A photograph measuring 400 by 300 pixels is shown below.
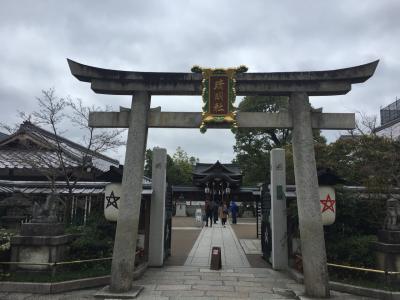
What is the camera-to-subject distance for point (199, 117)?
34.0ft

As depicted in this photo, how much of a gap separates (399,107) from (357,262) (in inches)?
1544

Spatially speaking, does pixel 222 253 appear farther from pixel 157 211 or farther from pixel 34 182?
pixel 34 182

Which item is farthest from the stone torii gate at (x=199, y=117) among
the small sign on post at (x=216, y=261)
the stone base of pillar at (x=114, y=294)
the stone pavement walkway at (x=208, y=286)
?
the small sign on post at (x=216, y=261)

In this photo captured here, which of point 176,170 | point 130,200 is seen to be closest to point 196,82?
point 130,200

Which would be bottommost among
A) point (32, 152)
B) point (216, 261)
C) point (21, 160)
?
point (216, 261)

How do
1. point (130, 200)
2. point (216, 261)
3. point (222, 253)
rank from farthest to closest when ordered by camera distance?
point (222, 253), point (216, 261), point (130, 200)

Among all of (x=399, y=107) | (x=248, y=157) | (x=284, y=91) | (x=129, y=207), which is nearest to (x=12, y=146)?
(x=129, y=207)

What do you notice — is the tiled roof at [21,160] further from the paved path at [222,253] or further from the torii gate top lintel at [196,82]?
the torii gate top lintel at [196,82]

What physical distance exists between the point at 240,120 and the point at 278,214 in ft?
15.6

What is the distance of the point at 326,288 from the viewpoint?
9.05m

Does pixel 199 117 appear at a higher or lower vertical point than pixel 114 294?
higher

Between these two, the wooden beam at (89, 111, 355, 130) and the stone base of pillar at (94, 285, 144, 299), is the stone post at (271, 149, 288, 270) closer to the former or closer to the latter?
the wooden beam at (89, 111, 355, 130)

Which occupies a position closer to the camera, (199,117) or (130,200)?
(130,200)

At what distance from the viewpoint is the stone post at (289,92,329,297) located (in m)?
9.16
